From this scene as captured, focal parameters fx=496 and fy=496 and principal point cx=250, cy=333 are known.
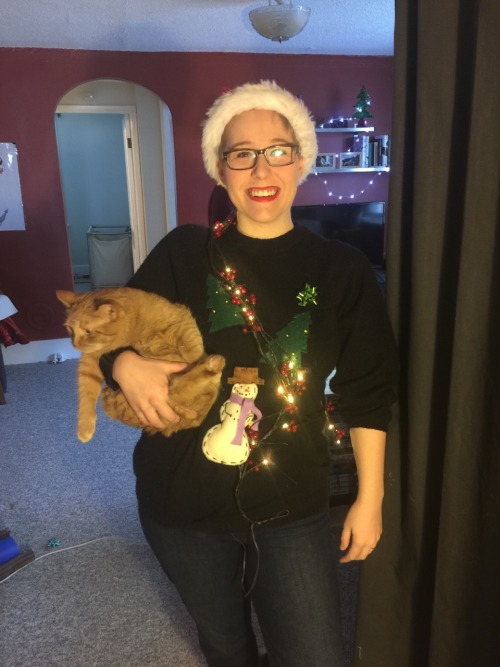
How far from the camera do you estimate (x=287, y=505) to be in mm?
974

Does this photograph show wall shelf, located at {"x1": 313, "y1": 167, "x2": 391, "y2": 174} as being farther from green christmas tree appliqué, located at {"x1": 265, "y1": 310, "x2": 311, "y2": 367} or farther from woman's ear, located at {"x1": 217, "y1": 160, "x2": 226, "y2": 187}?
green christmas tree appliqué, located at {"x1": 265, "y1": 310, "x2": 311, "y2": 367}

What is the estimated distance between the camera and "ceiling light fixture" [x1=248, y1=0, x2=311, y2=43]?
2672 mm

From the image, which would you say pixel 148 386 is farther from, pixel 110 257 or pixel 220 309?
pixel 110 257

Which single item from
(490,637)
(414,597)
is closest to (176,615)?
(414,597)

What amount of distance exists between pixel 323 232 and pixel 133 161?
285 cm

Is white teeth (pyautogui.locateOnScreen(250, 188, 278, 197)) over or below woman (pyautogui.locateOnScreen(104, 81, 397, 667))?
over

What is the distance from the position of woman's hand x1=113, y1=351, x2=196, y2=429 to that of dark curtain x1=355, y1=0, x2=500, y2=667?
46 cm

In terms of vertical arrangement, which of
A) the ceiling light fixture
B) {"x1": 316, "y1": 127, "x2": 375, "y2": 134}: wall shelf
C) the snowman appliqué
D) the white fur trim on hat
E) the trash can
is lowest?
the trash can

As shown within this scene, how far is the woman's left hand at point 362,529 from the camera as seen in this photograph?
0.99 metres

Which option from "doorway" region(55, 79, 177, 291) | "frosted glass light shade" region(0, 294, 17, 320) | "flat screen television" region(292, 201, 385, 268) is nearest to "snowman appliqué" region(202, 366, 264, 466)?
"frosted glass light shade" region(0, 294, 17, 320)

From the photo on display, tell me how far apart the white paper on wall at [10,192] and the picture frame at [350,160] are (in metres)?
2.73

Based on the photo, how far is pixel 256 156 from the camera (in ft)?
3.21

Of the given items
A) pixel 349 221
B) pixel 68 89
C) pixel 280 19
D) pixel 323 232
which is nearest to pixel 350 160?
pixel 349 221

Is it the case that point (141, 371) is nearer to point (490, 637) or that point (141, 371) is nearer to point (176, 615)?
point (490, 637)
